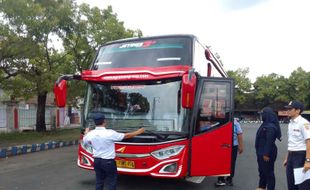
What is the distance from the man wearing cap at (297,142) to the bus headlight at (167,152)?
74.9 inches

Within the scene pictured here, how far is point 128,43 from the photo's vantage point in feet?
26.8

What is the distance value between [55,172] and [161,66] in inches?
178

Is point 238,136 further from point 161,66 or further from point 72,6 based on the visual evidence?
point 72,6

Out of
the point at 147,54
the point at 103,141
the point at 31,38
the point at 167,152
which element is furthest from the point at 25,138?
the point at 103,141

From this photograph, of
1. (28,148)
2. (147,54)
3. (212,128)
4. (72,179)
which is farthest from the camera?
(28,148)

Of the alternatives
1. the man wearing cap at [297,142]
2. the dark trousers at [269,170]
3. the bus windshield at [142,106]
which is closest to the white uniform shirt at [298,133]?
the man wearing cap at [297,142]

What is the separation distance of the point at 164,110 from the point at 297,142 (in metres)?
2.44

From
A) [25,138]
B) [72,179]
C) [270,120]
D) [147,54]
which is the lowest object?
[25,138]

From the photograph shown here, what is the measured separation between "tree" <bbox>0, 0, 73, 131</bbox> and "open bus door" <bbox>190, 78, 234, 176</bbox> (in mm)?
10456

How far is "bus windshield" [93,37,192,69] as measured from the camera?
24.6 feet

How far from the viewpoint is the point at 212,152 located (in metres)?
7.13

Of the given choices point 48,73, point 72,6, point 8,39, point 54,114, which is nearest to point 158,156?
point 8,39

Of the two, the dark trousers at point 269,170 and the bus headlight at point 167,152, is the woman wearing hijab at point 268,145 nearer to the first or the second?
the dark trousers at point 269,170

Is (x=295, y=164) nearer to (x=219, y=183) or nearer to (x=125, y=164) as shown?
(x=219, y=183)
